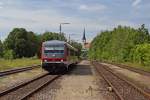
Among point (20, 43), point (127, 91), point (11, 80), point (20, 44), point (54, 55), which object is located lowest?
point (127, 91)

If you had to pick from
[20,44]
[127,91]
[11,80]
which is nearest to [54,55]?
[11,80]

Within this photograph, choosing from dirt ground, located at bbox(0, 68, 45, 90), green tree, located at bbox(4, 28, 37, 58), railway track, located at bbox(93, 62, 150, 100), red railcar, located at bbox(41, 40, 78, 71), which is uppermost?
green tree, located at bbox(4, 28, 37, 58)

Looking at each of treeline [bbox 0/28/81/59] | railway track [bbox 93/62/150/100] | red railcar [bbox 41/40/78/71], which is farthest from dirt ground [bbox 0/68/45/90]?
treeline [bbox 0/28/81/59]

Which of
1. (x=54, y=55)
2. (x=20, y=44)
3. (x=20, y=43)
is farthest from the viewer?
(x=20, y=43)

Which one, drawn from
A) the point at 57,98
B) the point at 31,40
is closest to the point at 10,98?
the point at 57,98

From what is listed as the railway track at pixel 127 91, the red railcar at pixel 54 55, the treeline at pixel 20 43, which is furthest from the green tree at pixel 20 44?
the railway track at pixel 127 91

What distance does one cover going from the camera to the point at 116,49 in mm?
103938

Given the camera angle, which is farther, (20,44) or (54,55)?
(20,44)

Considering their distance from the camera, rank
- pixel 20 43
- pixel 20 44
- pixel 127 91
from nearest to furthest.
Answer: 1. pixel 127 91
2. pixel 20 44
3. pixel 20 43

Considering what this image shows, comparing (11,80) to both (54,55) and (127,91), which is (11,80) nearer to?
(54,55)

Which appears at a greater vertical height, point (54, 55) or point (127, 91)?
point (54, 55)

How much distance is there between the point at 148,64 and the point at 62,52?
25.6 metres

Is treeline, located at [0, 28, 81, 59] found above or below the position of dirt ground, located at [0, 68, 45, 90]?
above

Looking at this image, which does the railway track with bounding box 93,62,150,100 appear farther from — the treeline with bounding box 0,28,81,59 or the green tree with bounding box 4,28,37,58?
the green tree with bounding box 4,28,37,58
